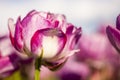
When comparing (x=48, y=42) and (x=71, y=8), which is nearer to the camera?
(x=48, y=42)

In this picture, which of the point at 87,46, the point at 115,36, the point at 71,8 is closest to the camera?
the point at 115,36

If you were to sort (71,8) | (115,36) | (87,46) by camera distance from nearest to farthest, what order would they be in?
(115,36) < (87,46) < (71,8)

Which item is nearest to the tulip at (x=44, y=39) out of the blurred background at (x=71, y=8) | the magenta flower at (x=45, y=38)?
the magenta flower at (x=45, y=38)

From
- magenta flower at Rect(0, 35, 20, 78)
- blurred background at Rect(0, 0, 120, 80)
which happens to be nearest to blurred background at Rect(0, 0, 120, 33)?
blurred background at Rect(0, 0, 120, 80)

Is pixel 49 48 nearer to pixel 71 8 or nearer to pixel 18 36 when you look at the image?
pixel 18 36

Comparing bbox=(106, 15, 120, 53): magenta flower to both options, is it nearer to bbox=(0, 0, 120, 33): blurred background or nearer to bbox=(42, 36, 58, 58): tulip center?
bbox=(42, 36, 58, 58): tulip center

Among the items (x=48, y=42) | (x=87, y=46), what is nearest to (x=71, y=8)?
(x=87, y=46)

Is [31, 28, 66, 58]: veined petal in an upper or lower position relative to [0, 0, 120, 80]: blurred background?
upper

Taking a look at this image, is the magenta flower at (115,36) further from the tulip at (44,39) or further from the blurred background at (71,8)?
the blurred background at (71,8)
